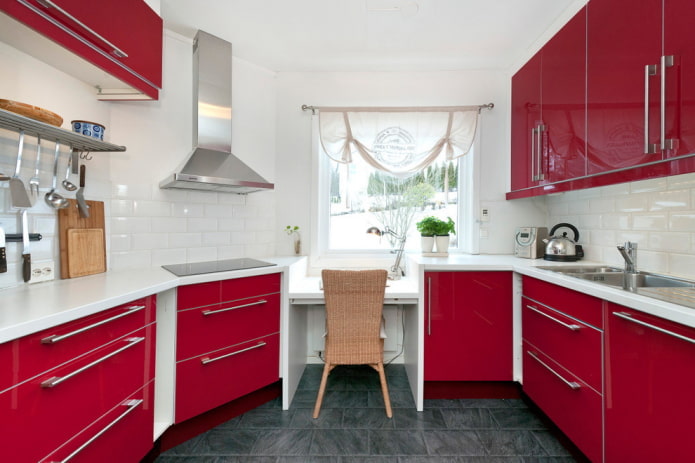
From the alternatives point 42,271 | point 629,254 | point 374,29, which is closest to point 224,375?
point 42,271

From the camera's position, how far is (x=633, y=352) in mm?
1184

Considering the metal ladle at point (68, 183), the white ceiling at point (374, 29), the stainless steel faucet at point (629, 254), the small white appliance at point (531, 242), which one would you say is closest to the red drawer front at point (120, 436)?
the metal ladle at point (68, 183)

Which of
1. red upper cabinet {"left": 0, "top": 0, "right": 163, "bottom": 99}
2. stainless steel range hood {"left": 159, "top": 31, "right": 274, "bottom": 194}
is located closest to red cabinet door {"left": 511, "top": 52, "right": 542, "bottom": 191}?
stainless steel range hood {"left": 159, "top": 31, "right": 274, "bottom": 194}

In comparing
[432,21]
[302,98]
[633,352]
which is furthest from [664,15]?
[302,98]

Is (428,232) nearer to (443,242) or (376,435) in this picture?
(443,242)

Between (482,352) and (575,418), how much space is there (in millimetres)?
627

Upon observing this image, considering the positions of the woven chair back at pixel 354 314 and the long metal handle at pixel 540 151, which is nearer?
the woven chair back at pixel 354 314

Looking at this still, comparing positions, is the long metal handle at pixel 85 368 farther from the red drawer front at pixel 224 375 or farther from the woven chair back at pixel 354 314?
the woven chair back at pixel 354 314

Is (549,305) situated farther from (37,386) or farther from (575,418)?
(37,386)

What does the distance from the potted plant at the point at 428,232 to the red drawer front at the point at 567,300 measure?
0.77m

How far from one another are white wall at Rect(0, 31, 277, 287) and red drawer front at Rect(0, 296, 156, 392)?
58 centimetres

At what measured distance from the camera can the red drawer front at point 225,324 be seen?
1666mm

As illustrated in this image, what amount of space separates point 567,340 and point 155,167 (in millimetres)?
2679

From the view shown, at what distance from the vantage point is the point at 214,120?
2213 millimetres
